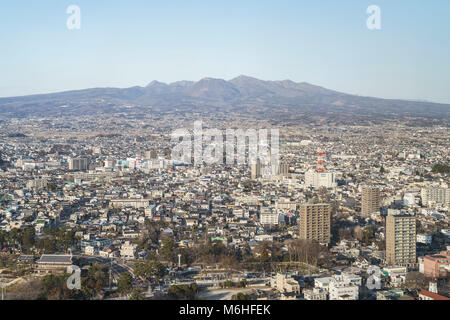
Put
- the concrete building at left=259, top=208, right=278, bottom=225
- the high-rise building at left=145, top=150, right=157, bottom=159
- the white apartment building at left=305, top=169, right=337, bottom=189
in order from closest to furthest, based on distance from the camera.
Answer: the concrete building at left=259, top=208, right=278, bottom=225
the white apartment building at left=305, top=169, right=337, bottom=189
the high-rise building at left=145, top=150, right=157, bottom=159

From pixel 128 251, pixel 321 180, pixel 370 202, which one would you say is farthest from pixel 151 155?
pixel 128 251

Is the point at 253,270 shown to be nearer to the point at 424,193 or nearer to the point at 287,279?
the point at 287,279

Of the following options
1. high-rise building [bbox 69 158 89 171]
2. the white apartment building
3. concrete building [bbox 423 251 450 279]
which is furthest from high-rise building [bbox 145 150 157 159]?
concrete building [bbox 423 251 450 279]

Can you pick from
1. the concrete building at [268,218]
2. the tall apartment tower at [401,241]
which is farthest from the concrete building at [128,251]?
the tall apartment tower at [401,241]

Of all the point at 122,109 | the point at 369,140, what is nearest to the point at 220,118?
the point at 122,109

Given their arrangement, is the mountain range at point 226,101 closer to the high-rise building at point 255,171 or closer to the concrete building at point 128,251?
the high-rise building at point 255,171

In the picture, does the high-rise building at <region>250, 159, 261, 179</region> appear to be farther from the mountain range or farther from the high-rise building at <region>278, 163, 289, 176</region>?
the mountain range

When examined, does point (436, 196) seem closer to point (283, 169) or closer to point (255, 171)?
point (283, 169)
